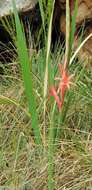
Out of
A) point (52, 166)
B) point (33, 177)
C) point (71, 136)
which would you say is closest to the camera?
point (52, 166)

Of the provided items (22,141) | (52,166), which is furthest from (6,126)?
(52,166)

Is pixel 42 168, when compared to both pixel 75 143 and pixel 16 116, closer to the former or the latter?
pixel 75 143

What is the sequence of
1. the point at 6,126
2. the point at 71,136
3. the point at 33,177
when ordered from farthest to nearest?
the point at 6,126, the point at 71,136, the point at 33,177

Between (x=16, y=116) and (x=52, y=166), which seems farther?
(x=16, y=116)

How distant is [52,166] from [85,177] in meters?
0.16

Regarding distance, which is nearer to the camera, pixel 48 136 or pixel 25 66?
pixel 25 66

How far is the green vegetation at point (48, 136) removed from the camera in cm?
206

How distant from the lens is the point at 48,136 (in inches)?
88.4

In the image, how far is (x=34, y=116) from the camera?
2098mm

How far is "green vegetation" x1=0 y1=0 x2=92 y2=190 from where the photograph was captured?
2.06 m

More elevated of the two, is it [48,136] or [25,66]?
[25,66]

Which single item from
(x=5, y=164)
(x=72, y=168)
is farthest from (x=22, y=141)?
(x=72, y=168)

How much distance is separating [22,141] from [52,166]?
1.21 feet

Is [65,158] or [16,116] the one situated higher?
[16,116]
